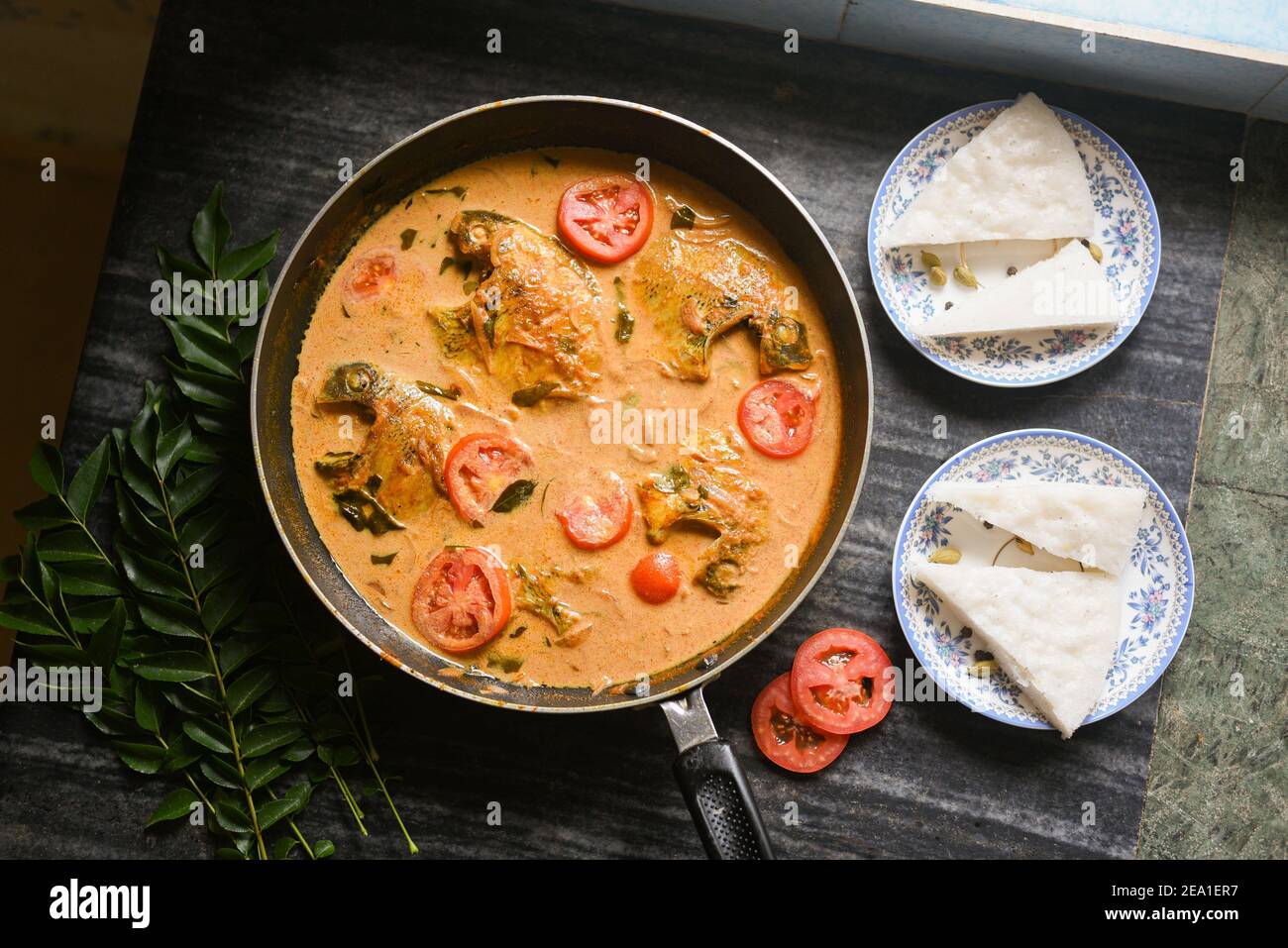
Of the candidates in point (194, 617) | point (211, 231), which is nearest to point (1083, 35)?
point (211, 231)

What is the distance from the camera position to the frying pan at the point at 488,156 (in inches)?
130

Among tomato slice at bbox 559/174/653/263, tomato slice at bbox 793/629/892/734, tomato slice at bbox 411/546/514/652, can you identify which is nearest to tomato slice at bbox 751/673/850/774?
tomato slice at bbox 793/629/892/734

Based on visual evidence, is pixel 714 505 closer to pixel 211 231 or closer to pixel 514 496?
pixel 514 496

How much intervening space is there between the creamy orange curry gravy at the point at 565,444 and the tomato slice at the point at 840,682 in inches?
13.3

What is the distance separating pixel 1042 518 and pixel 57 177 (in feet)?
14.8

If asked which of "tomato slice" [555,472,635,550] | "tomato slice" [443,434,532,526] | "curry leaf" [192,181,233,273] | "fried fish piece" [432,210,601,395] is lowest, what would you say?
"tomato slice" [555,472,635,550]

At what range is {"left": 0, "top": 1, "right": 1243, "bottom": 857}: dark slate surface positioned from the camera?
3697mm

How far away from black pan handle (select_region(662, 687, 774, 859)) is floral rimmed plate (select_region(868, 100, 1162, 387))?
160 cm

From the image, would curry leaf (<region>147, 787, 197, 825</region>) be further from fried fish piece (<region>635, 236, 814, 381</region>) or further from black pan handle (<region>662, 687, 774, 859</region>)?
fried fish piece (<region>635, 236, 814, 381</region>)

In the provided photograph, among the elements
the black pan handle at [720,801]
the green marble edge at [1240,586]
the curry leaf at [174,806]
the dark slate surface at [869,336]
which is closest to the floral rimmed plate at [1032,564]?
the dark slate surface at [869,336]

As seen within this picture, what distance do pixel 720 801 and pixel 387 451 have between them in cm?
153

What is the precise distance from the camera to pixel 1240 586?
389 cm

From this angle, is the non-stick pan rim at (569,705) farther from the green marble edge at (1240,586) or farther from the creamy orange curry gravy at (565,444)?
the green marble edge at (1240,586)

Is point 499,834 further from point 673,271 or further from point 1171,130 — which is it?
point 1171,130
